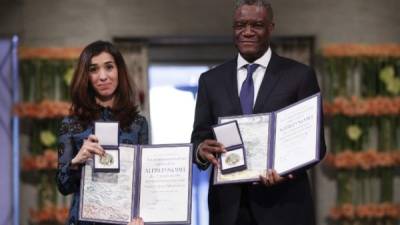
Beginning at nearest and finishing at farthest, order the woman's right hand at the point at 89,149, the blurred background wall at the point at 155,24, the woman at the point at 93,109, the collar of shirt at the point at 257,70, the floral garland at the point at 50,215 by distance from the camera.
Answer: the woman's right hand at the point at 89,149
the woman at the point at 93,109
the collar of shirt at the point at 257,70
the floral garland at the point at 50,215
the blurred background wall at the point at 155,24

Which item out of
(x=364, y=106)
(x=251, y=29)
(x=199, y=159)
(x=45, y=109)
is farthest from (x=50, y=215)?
(x=251, y=29)

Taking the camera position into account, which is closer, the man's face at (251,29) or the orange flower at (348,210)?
the man's face at (251,29)

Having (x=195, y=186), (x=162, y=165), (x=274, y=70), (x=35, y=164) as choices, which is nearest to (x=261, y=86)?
(x=274, y=70)

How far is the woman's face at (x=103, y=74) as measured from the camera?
2670 mm

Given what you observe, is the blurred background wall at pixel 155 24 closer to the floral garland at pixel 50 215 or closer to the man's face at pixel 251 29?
the floral garland at pixel 50 215

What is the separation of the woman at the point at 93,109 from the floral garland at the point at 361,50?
3.20 metres

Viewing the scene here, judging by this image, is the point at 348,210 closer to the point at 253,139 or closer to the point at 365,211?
the point at 365,211

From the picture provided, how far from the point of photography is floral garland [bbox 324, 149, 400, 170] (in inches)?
222

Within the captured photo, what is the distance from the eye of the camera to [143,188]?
8.38 ft

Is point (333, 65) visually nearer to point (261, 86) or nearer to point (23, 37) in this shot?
point (23, 37)

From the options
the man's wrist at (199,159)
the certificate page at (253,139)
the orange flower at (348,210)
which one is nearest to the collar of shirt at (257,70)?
the certificate page at (253,139)

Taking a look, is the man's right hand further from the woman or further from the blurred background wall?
the blurred background wall

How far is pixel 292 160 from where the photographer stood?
2514mm

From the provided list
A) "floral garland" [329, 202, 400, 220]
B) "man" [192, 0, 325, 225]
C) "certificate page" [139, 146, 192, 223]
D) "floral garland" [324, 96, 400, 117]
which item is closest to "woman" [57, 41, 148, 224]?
"certificate page" [139, 146, 192, 223]
